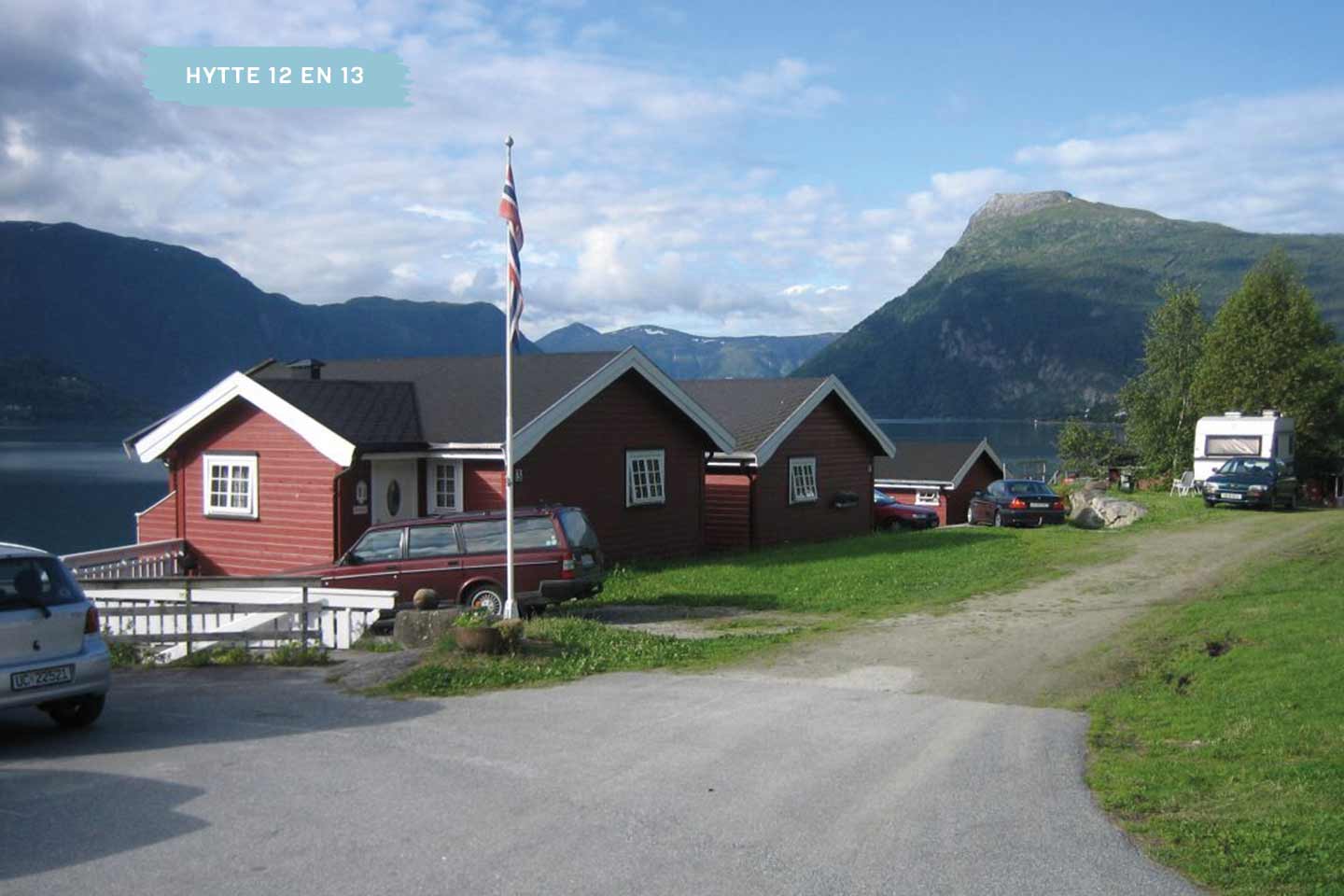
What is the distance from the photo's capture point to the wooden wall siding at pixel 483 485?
2241cm

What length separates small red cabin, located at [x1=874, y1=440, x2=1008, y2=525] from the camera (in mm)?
47781

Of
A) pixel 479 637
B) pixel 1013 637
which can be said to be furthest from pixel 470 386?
pixel 1013 637

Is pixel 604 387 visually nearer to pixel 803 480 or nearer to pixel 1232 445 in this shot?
pixel 803 480

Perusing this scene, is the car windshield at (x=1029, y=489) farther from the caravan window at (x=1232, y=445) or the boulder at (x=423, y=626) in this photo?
the boulder at (x=423, y=626)

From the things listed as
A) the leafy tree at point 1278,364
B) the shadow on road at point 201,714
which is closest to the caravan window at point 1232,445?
the leafy tree at point 1278,364

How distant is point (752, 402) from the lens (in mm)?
32625

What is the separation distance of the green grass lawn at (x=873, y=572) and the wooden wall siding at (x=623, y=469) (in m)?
1.04

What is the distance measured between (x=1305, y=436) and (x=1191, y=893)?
56711 mm

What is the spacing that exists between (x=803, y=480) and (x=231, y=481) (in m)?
15.7

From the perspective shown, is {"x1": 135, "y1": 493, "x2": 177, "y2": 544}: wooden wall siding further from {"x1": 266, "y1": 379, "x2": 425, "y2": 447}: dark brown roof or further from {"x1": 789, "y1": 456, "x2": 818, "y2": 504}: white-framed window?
{"x1": 789, "y1": 456, "x2": 818, "y2": 504}: white-framed window

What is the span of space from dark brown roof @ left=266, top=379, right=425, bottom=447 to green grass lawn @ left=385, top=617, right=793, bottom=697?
8.40 metres

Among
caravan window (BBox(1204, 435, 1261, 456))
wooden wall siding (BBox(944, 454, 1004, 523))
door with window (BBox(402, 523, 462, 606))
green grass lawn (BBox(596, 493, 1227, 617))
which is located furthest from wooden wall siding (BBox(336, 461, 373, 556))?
caravan window (BBox(1204, 435, 1261, 456))

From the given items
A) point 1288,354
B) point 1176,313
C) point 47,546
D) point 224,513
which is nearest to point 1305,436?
point 1288,354

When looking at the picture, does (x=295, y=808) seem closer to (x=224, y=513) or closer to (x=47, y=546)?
(x=224, y=513)
